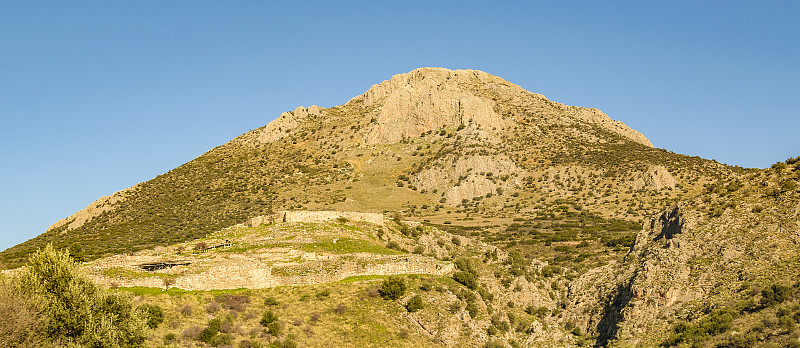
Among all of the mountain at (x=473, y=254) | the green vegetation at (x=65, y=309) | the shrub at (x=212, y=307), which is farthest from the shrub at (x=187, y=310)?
the green vegetation at (x=65, y=309)

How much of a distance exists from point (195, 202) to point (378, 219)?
2154 inches

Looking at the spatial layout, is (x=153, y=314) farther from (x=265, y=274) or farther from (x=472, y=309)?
(x=472, y=309)

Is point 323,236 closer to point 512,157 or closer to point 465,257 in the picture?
point 465,257

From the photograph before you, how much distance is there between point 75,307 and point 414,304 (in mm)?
19591

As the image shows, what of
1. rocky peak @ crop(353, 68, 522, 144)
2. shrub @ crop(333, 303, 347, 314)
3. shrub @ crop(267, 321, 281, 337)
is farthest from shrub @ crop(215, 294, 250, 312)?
rocky peak @ crop(353, 68, 522, 144)

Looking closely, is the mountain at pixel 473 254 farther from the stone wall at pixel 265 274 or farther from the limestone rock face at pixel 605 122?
the limestone rock face at pixel 605 122

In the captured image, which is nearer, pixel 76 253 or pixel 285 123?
pixel 76 253

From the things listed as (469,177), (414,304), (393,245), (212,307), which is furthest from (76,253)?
(469,177)

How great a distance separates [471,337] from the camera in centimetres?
4241

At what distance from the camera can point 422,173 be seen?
117688 mm

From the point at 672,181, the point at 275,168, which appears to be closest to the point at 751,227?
the point at 672,181

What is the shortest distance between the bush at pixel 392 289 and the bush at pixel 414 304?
923 millimetres

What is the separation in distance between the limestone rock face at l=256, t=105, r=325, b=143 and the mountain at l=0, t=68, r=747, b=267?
0.34m

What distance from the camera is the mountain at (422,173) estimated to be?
101 m
